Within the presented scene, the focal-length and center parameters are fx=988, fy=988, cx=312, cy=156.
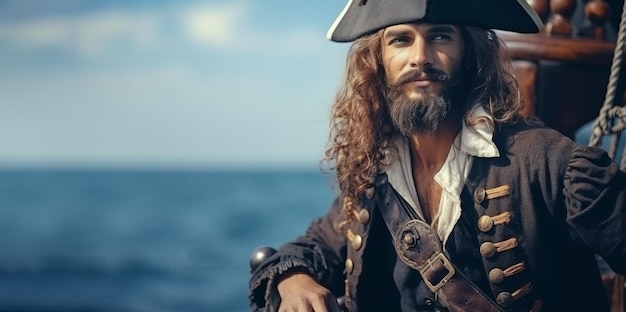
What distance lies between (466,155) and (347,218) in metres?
0.50

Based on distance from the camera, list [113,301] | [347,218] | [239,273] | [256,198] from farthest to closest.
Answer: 1. [256,198]
2. [239,273]
3. [113,301]
4. [347,218]

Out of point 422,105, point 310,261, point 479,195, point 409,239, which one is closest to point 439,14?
point 422,105

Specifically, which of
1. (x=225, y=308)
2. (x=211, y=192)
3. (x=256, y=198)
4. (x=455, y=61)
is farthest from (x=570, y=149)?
(x=211, y=192)

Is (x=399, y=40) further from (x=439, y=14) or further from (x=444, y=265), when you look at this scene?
(x=444, y=265)

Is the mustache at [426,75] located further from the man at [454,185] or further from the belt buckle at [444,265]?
the belt buckle at [444,265]

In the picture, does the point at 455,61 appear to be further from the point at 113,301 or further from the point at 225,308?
the point at 113,301

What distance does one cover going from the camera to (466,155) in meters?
2.98

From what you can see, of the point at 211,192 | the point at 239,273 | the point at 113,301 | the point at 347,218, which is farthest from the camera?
the point at 211,192

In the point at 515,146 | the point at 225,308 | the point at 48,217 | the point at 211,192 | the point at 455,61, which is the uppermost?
the point at 211,192

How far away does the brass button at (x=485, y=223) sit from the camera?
2.87m

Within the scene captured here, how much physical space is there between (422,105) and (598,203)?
0.57 m

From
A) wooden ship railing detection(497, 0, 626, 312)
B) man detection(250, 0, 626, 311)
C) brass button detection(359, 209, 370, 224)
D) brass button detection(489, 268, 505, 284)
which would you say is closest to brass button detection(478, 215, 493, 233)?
man detection(250, 0, 626, 311)

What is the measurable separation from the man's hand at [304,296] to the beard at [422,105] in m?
0.56

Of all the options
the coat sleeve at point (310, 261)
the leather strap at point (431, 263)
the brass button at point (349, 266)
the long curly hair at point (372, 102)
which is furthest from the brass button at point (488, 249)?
the coat sleeve at point (310, 261)
